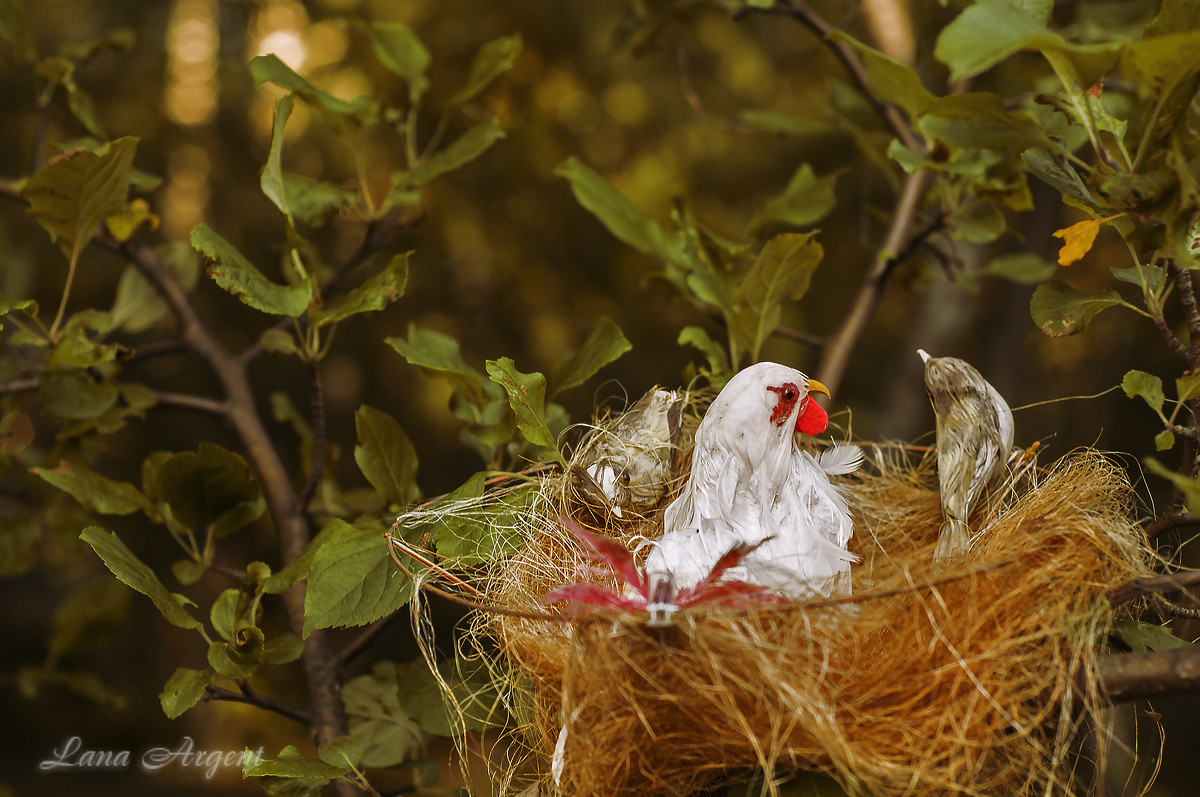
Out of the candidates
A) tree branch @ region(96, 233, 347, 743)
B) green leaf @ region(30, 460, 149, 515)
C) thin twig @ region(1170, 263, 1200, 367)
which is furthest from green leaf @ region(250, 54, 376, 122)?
thin twig @ region(1170, 263, 1200, 367)

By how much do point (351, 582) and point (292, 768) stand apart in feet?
0.45

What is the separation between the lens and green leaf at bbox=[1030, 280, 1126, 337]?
1.91ft

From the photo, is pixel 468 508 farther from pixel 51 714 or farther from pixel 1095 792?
pixel 51 714

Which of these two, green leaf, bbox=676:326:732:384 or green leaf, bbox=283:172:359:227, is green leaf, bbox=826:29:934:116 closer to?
green leaf, bbox=676:326:732:384

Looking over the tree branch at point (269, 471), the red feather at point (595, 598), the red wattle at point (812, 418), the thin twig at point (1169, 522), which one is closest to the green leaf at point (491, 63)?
the tree branch at point (269, 471)

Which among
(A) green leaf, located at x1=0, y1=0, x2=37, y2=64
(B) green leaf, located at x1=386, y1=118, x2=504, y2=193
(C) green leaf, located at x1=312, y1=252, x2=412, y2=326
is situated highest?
(A) green leaf, located at x1=0, y1=0, x2=37, y2=64

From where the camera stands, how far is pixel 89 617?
101 cm

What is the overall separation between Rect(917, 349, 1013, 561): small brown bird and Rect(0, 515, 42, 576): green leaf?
0.97 m

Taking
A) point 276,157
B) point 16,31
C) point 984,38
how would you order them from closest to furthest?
point 984,38
point 276,157
point 16,31

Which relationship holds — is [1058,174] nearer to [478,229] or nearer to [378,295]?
[378,295]

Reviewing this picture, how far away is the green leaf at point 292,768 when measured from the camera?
0.56 metres

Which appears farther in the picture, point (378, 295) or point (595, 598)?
point (378, 295)

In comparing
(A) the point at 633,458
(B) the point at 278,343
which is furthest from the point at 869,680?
(B) the point at 278,343

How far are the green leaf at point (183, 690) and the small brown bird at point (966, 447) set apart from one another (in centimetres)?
59
